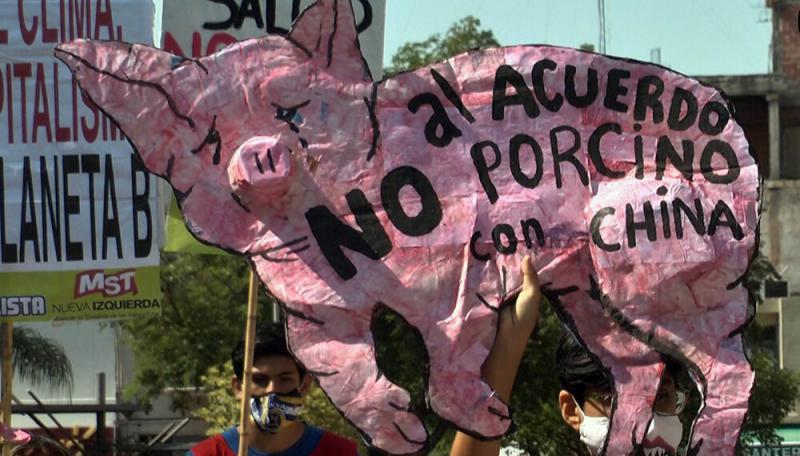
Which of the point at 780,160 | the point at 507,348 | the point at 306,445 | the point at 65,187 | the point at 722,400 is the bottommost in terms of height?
the point at 306,445

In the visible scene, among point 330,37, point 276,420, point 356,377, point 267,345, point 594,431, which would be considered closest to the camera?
point 356,377

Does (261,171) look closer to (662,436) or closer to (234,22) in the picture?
(662,436)

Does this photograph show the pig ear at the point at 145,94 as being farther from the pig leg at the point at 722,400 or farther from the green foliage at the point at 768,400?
the green foliage at the point at 768,400

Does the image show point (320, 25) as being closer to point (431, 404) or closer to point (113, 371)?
point (431, 404)

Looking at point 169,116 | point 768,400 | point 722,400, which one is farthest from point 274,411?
point 768,400

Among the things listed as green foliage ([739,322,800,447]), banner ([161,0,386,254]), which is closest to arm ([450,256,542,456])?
banner ([161,0,386,254])

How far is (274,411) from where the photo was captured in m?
4.73

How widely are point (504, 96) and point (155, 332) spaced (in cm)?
2257

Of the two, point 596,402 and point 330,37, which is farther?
point 596,402

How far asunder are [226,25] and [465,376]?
291 centimetres

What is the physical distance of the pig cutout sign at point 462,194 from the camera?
163 inches

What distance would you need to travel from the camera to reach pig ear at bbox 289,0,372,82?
430 centimetres

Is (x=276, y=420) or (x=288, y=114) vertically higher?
(x=288, y=114)

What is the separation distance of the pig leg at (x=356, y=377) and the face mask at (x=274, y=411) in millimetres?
649
